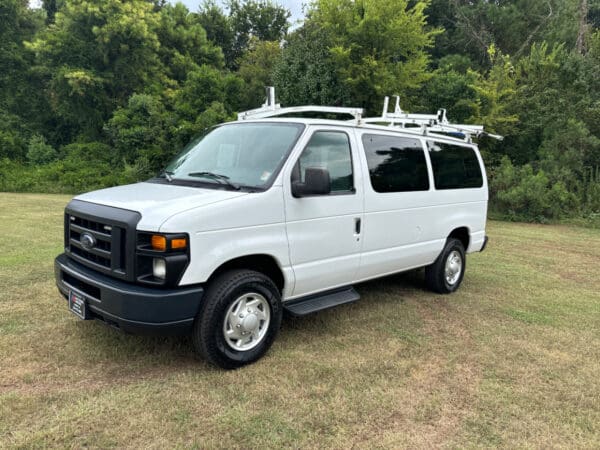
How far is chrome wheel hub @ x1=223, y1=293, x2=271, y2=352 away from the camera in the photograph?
143 inches

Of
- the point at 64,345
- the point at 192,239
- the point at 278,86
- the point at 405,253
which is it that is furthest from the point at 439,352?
the point at 278,86

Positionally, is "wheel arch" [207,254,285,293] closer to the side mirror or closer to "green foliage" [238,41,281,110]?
the side mirror

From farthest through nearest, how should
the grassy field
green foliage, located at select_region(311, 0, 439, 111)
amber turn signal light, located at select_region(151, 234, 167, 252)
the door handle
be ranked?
green foliage, located at select_region(311, 0, 439, 111), the door handle, amber turn signal light, located at select_region(151, 234, 167, 252), the grassy field

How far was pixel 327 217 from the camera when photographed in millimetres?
4176

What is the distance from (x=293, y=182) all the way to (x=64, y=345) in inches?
97.4

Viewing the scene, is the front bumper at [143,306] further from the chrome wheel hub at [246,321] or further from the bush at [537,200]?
the bush at [537,200]

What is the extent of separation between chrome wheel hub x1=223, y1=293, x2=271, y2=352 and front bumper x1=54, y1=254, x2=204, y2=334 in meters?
0.35

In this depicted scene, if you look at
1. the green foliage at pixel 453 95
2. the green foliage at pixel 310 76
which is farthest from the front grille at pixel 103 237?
the green foliage at pixel 453 95

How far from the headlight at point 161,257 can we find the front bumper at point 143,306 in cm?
9

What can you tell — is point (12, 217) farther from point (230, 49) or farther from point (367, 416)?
point (230, 49)

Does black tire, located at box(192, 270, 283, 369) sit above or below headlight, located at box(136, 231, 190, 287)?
below

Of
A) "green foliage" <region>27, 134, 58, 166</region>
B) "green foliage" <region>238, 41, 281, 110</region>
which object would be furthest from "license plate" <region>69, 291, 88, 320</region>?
"green foliage" <region>27, 134, 58, 166</region>

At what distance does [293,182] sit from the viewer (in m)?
3.87

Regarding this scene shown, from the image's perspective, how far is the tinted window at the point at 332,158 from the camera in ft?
13.2
